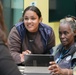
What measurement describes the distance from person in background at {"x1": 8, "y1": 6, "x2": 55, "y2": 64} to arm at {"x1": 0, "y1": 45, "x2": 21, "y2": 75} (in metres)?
1.15

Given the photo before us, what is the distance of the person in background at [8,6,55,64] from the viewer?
2.05 meters

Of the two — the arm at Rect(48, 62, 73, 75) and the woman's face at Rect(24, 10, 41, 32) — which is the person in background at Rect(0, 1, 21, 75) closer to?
the arm at Rect(48, 62, 73, 75)

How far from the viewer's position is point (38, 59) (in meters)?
1.50

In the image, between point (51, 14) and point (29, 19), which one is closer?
point (29, 19)

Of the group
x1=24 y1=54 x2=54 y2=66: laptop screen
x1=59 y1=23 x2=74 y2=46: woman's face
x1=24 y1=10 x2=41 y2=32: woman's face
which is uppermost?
x1=24 y1=10 x2=41 y2=32: woman's face

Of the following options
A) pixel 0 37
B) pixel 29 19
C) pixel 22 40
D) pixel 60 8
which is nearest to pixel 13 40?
pixel 22 40

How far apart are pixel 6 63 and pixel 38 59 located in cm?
67

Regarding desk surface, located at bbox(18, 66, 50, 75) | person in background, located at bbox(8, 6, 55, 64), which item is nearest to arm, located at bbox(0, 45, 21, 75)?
desk surface, located at bbox(18, 66, 50, 75)

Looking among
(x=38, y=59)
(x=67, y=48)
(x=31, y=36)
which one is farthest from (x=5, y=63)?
(x=31, y=36)

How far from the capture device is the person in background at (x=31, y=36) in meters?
2.05

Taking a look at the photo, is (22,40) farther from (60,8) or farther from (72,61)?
(60,8)

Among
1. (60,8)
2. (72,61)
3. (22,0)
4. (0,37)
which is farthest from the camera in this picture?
(22,0)

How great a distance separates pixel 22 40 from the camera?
2057 mm

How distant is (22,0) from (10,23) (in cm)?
47
